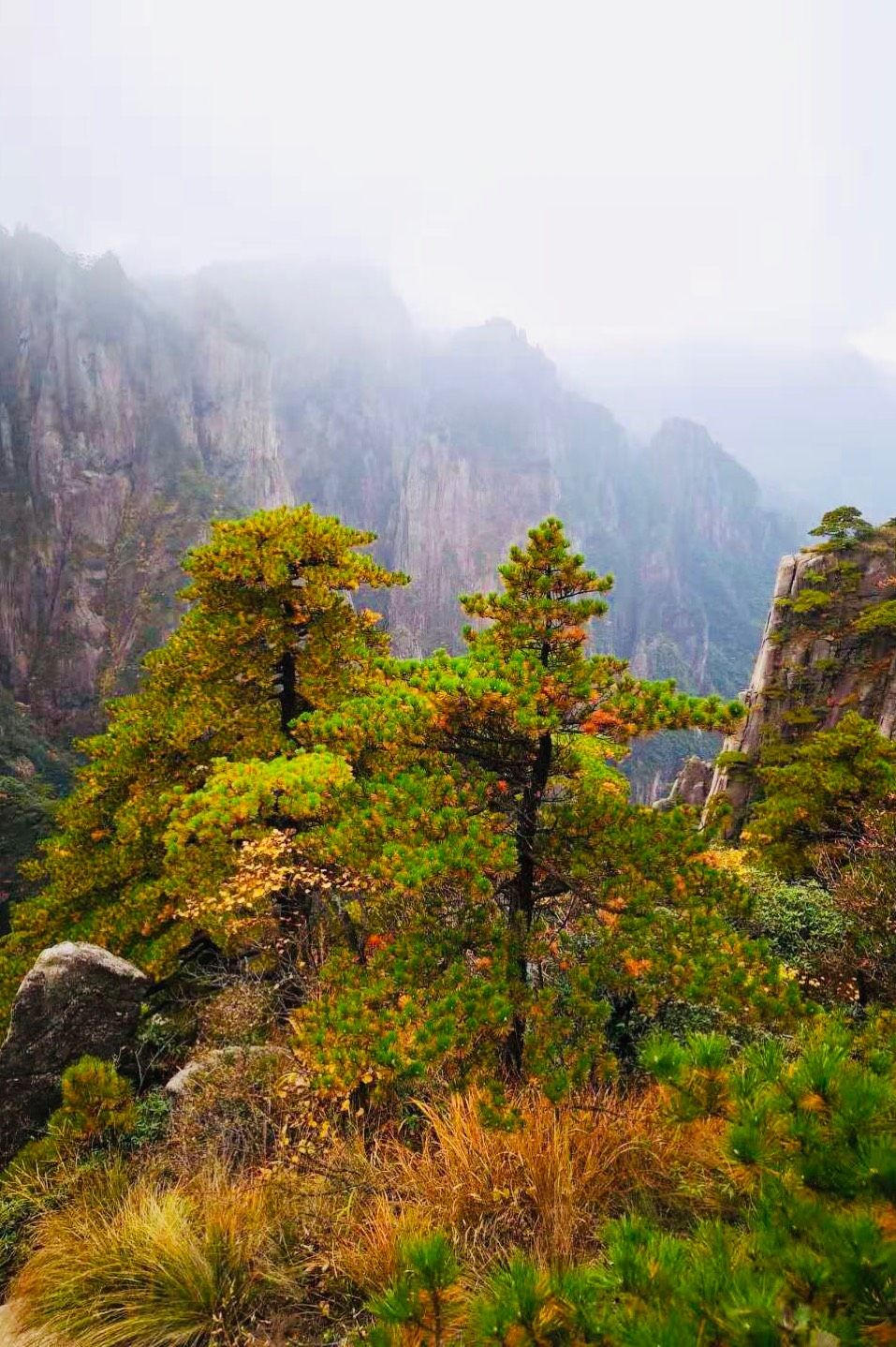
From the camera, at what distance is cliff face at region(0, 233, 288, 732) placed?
267 feet

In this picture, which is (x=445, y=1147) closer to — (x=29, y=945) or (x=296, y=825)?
(x=296, y=825)

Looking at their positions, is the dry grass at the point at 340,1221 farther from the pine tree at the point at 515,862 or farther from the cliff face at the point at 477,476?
the cliff face at the point at 477,476

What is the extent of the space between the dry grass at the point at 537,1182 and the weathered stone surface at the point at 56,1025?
191 inches

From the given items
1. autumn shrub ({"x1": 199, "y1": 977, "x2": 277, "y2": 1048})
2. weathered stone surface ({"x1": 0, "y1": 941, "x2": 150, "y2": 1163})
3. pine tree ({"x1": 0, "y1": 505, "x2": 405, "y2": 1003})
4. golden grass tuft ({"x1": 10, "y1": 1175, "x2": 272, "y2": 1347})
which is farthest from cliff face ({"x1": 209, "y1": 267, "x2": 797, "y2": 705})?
golden grass tuft ({"x1": 10, "y1": 1175, "x2": 272, "y2": 1347})

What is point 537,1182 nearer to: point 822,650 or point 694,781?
point 822,650

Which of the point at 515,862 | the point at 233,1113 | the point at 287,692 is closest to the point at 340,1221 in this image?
the point at 515,862

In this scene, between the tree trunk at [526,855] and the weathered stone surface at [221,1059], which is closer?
the tree trunk at [526,855]

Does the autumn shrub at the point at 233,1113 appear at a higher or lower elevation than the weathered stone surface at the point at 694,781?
higher

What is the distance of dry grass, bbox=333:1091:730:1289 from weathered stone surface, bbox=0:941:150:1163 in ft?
15.9

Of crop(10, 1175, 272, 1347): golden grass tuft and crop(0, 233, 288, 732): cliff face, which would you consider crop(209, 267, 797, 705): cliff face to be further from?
crop(10, 1175, 272, 1347): golden grass tuft

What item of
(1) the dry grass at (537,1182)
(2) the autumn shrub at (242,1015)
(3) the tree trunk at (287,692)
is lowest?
(2) the autumn shrub at (242,1015)

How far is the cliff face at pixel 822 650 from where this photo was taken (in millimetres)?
28094

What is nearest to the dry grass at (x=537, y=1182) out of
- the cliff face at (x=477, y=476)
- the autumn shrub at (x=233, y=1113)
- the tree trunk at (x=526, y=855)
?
the tree trunk at (x=526, y=855)

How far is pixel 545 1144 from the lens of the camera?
13.0 ft
